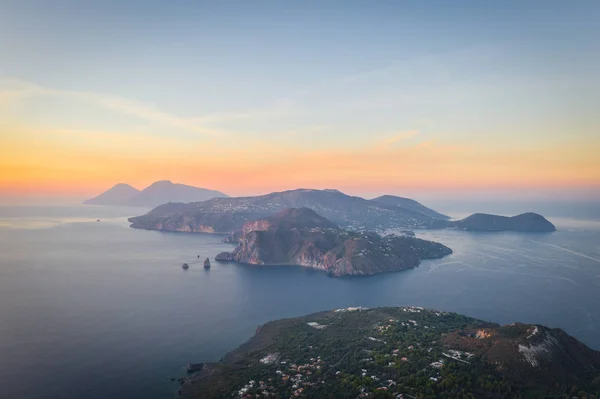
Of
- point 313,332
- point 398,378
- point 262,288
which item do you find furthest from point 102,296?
point 398,378

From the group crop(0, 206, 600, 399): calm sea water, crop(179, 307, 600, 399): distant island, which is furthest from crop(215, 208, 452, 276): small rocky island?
crop(179, 307, 600, 399): distant island

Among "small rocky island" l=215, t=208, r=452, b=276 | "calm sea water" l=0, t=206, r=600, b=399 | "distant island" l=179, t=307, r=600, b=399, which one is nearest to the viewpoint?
"distant island" l=179, t=307, r=600, b=399

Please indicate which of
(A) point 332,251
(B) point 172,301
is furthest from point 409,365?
(A) point 332,251

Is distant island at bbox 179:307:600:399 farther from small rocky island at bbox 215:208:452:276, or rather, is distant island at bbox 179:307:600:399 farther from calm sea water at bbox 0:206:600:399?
small rocky island at bbox 215:208:452:276

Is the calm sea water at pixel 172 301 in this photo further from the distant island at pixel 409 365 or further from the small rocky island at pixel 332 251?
the distant island at pixel 409 365

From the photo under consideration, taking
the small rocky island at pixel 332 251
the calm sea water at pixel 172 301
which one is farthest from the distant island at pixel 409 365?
the small rocky island at pixel 332 251

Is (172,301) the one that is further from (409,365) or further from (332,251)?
(332,251)
